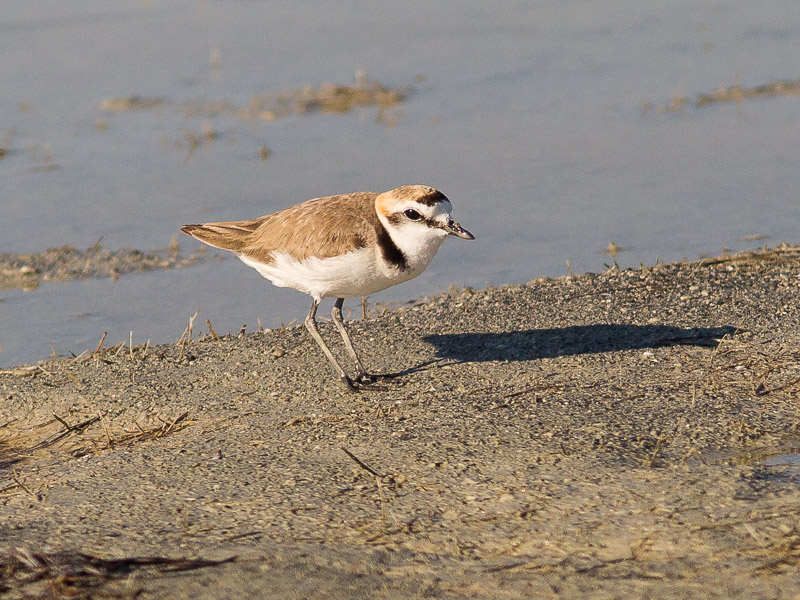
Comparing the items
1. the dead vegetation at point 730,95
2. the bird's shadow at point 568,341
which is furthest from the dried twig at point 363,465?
the dead vegetation at point 730,95

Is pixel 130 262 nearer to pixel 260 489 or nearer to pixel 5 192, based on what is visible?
pixel 5 192

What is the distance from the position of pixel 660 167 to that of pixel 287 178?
373 cm

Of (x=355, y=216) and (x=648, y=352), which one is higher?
(x=355, y=216)

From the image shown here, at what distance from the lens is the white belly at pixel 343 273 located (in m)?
5.85

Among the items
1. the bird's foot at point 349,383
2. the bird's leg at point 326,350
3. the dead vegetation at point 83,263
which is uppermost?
the bird's leg at point 326,350

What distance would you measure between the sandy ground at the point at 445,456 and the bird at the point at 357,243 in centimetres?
53

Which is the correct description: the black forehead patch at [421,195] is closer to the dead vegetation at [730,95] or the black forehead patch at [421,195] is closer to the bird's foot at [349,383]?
the bird's foot at [349,383]

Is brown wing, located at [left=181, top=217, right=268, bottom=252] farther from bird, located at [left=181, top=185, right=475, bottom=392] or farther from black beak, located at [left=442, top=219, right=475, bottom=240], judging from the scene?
black beak, located at [left=442, top=219, right=475, bottom=240]

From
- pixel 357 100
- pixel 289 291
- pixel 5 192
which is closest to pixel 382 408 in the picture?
pixel 289 291

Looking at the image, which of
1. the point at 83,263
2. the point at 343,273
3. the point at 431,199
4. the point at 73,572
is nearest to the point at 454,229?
the point at 431,199

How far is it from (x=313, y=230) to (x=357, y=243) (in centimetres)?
35

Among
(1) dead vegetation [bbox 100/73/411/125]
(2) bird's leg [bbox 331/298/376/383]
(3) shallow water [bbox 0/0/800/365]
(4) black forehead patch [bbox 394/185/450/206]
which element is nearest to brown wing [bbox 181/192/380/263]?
(4) black forehead patch [bbox 394/185/450/206]

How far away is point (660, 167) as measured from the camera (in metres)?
10.8

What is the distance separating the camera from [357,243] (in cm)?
584
